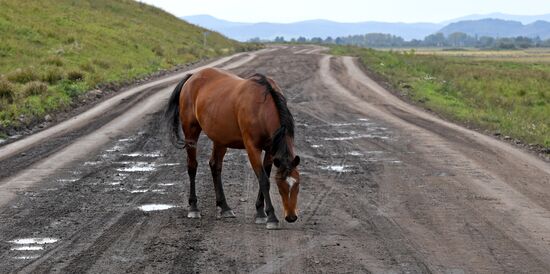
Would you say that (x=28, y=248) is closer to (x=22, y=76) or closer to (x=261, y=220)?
(x=261, y=220)

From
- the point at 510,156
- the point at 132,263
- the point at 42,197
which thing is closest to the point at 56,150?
the point at 42,197

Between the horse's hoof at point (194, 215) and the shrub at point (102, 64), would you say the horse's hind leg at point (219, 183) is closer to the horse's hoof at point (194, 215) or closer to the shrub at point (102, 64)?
the horse's hoof at point (194, 215)

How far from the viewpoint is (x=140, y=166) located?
1244 cm

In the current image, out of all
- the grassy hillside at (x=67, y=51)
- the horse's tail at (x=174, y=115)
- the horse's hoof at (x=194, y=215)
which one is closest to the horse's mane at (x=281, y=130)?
the horse's hoof at (x=194, y=215)

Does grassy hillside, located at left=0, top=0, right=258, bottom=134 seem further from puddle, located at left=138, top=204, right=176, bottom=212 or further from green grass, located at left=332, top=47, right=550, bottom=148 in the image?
green grass, located at left=332, top=47, right=550, bottom=148

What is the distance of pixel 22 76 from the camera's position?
24500 mm

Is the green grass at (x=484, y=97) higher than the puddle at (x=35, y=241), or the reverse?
the puddle at (x=35, y=241)

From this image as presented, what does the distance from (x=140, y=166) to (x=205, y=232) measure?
4461mm

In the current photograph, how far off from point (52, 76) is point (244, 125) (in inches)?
735

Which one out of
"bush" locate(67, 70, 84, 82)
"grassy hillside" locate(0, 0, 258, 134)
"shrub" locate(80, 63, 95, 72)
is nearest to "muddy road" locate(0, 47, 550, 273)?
"grassy hillside" locate(0, 0, 258, 134)

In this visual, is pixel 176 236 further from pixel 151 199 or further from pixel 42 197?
pixel 42 197

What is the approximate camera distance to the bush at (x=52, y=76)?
25031 millimetres

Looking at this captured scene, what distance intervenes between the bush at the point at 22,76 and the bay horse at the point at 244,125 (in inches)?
625

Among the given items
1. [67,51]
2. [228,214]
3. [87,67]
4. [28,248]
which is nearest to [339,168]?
[228,214]
